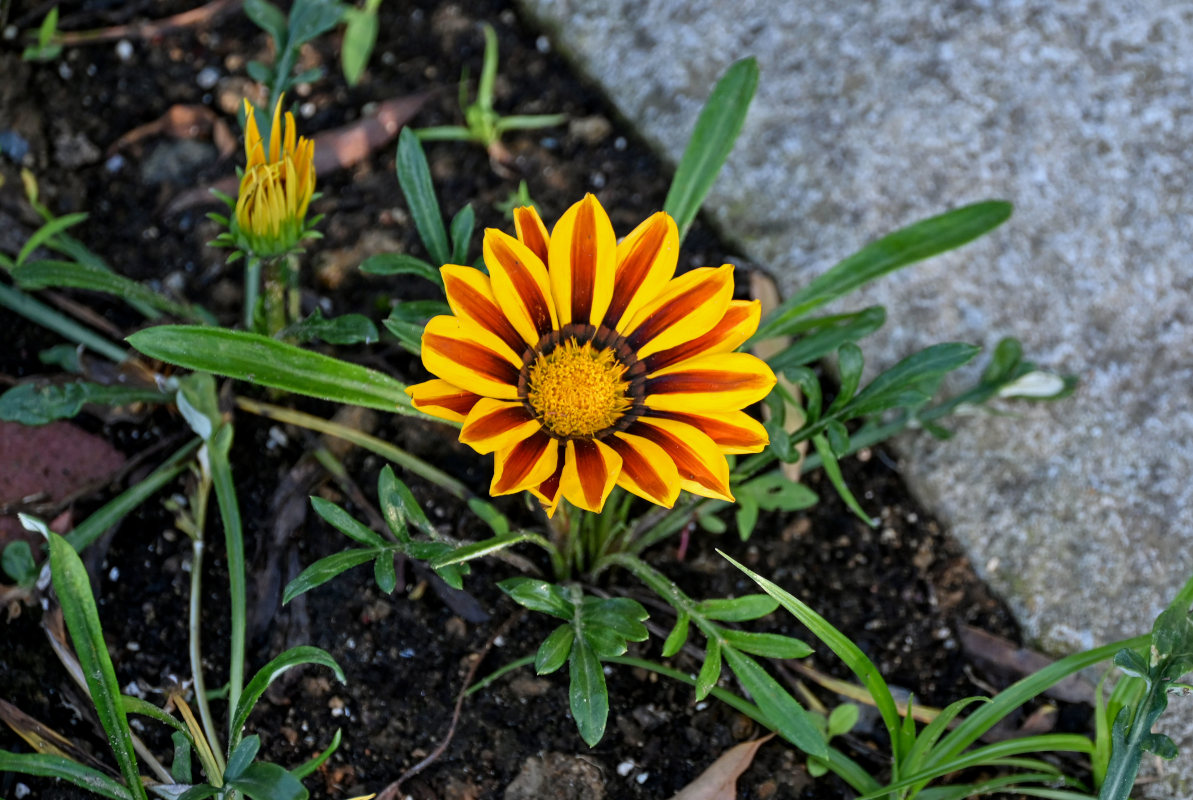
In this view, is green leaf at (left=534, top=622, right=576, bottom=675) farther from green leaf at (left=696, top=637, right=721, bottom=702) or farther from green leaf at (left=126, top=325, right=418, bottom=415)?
green leaf at (left=126, top=325, right=418, bottom=415)

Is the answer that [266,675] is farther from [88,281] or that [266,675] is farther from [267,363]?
[88,281]

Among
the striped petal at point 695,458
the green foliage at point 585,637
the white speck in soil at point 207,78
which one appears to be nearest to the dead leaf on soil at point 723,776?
the green foliage at point 585,637

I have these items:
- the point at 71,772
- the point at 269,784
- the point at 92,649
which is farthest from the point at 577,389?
the point at 71,772

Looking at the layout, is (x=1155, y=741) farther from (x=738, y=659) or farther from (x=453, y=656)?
(x=453, y=656)

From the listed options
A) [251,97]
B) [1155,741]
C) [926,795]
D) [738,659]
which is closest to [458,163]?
[251,97]

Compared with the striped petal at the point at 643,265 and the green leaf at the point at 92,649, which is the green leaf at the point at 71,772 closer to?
the green leaf at the point at 92,649

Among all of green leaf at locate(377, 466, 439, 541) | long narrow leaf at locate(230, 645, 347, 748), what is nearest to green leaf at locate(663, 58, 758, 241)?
green leaf at locate(377, 466, 439, 541)
